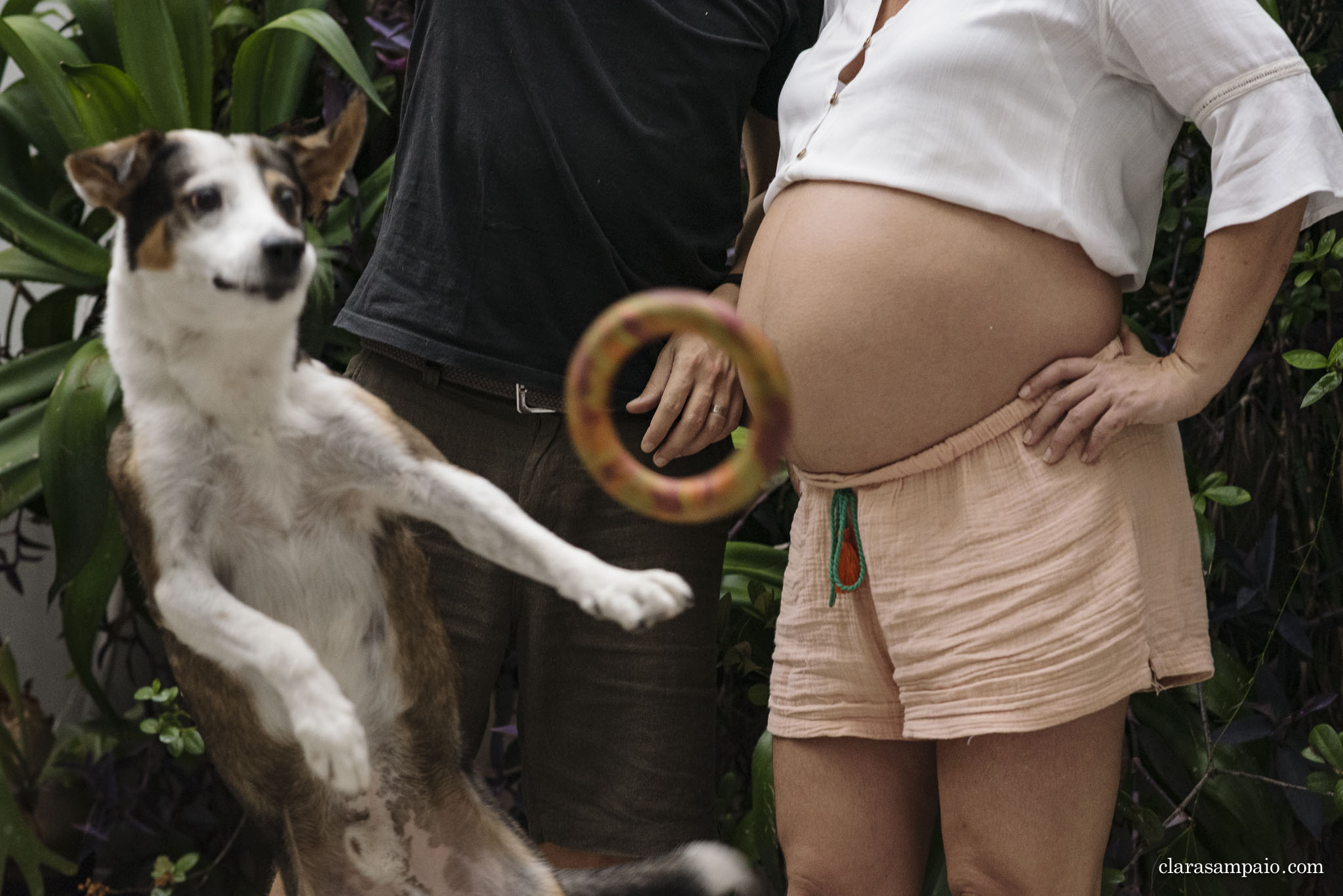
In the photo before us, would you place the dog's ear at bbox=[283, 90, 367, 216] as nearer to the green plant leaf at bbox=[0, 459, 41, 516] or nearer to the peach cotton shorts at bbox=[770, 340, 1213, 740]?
the green plant leaf at bbox=[0, 459, 41, 516]

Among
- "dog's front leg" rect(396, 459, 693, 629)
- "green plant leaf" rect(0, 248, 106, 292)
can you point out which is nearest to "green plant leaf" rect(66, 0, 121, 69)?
"green plant leaf" rect(0, 248, 106, 292)

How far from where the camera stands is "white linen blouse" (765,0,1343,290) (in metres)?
0.91

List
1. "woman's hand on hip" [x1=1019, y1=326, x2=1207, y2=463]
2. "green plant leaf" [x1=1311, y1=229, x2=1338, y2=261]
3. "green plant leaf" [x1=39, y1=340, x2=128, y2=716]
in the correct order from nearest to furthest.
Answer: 1. "green plant leaf" [x1=39, y1=340, x2=128, y2=716]
2. "woman's hand on hip" [x1=1019, y1=326, x2=1207, y2=463]
3. "green plant leaf" [x1=1311, y1=229, x2=1338, y2=261]

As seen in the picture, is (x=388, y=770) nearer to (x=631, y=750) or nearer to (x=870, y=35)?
(x=631, y=750)

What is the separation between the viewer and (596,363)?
1.86ft

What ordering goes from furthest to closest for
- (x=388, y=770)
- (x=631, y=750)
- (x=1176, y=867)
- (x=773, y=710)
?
1. (x=1176, y=867)
2. (x=773, y=710)
3. (x=631, y=750)
4. (x=388, y=770)

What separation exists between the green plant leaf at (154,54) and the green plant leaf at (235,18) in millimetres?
224

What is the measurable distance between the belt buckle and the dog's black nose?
0.23 m

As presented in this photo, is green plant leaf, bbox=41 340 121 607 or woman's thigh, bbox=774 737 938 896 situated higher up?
green plant leaf, bbox=41 340 121 607

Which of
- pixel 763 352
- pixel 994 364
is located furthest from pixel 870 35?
pixel 763 352

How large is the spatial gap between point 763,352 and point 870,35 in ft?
1.92

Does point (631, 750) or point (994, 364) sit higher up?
point (994, 364)

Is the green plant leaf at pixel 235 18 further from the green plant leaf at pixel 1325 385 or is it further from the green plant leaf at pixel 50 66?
the green plant leaf at pixel 1325 385

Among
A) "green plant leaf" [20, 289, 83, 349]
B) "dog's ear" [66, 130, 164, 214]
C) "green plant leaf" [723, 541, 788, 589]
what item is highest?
"dog's ear" [66, 130, 164, 214]
